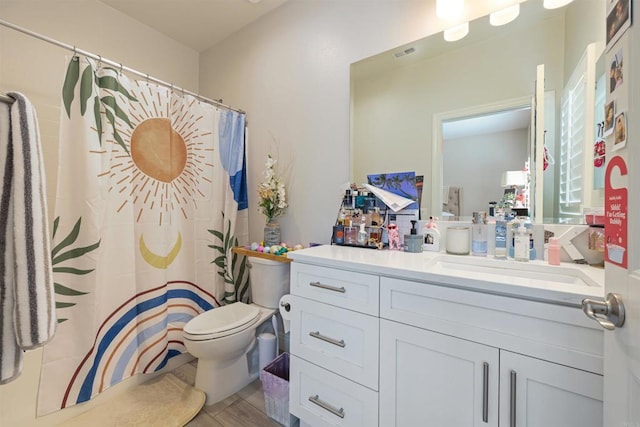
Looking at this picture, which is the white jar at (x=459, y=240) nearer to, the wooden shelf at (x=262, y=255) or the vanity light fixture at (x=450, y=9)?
the wooden shelf at (x=262, y=255)

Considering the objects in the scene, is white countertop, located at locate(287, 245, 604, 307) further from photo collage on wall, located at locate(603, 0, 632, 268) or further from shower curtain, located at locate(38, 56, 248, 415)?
shower curtain, located at locate(38, 56, 248, 415)

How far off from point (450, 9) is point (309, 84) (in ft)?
2.92

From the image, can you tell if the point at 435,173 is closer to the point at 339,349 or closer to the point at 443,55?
the point at 443,55

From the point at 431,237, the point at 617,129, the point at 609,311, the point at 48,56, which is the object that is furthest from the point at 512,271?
the point at 48,56

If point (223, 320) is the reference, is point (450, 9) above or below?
above

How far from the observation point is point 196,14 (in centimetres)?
205

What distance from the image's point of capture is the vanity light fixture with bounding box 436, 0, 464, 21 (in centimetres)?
129

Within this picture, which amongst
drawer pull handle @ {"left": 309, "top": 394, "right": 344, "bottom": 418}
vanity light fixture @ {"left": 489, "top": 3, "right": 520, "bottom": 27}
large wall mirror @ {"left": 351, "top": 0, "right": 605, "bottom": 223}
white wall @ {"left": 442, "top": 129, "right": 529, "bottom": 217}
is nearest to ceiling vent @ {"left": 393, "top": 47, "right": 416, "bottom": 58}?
large wall mirror @ {"left": 351, "top": 0, "right": 605, "bottom": 223}

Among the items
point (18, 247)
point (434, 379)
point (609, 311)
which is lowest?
point (434, 379)

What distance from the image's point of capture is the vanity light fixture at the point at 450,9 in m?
1.29

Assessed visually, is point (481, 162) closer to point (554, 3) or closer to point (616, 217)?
point (554, 3)

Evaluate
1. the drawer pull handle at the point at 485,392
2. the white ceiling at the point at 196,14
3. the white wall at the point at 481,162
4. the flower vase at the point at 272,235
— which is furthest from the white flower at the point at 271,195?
the drawer pull handle at the point at 485,392

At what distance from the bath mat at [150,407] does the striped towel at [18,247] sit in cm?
105

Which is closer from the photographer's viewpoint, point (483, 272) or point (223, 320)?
point (483, 272)
